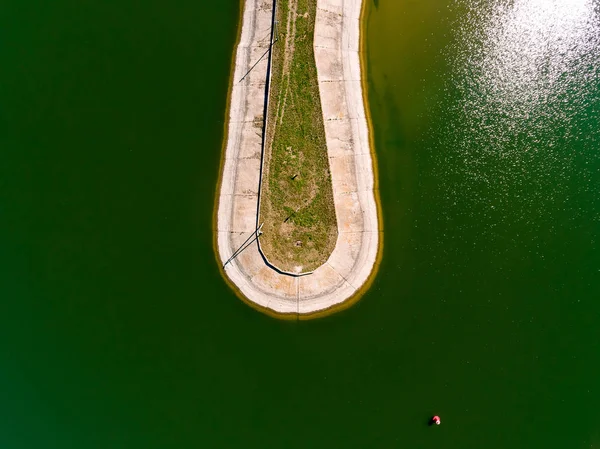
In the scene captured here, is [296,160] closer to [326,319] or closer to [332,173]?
[332,173]

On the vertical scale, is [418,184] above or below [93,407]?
above

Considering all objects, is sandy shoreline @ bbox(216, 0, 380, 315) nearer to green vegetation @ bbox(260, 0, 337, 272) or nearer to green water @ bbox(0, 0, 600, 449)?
green vegetation @ bbox(260, 0, 337, 272)

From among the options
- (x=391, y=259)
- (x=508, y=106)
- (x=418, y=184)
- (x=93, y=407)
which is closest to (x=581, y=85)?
(x=508, y=106)

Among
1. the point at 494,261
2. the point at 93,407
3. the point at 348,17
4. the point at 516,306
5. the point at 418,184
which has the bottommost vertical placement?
the point at 93,407

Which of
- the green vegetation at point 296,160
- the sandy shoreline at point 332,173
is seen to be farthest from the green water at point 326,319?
the green vegetation at point 296,160

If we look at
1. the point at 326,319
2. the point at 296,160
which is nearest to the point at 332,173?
the point at 296,160

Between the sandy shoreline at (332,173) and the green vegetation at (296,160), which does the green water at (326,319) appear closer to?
the sandy shoreline at (332,173)

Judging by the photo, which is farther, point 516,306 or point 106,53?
point 106,53

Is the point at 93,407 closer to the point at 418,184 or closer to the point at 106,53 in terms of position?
the point at 106,53
